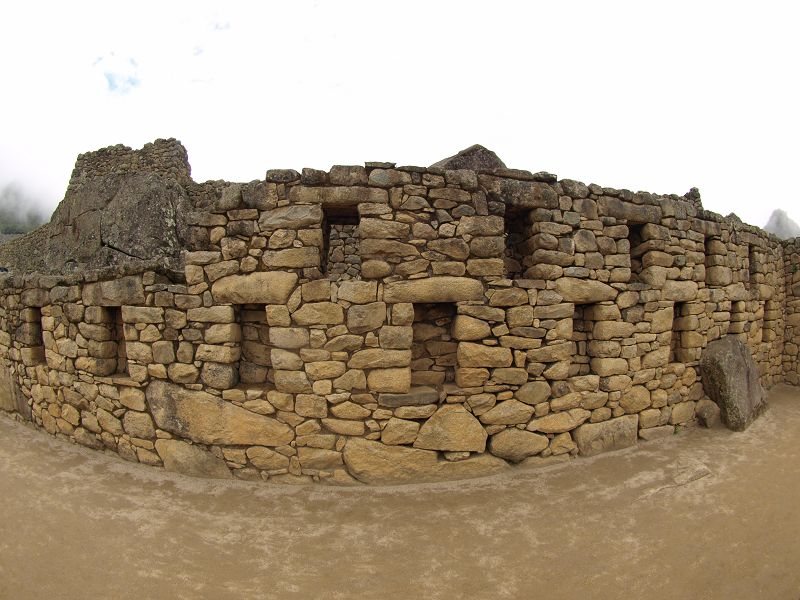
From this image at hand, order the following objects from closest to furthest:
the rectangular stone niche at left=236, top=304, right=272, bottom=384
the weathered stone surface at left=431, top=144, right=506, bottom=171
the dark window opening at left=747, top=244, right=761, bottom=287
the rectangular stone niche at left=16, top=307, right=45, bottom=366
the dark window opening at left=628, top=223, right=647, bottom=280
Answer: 1. the rectangular stone niche at left=236, top=304, right=272, bottom=384
2. the dark window opening at left=628, top=223, right=647, bottom=280
3. the weathered stone surface at left=431, top=144, right=506, bottom=171
4. the rectangular stone niche at left=16, top=307, right=45, bottom=366
5. the dark window opening at left=747, top=244, right=761, bottom=287

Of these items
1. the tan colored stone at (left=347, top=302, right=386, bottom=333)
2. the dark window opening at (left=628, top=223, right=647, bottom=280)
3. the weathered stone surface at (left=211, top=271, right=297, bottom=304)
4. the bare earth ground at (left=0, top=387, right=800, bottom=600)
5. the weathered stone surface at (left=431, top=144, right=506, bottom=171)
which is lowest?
the bare earth ground at (left=0, top=387, right=800, bottom=600)

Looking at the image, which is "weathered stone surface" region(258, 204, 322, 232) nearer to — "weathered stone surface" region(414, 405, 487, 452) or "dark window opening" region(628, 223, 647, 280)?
"weathered stone surface" region(414, 405, 487, 452)

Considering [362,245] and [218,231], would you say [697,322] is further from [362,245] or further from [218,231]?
[218,231]

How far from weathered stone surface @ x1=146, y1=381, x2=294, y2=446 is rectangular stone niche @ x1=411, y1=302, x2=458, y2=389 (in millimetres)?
1761

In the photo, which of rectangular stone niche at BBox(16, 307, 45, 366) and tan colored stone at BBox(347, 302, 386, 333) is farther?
rectangular stone niche at BBox(16, 307, 45, 366)

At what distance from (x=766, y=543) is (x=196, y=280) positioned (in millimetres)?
6514

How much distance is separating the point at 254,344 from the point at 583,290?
4.35m

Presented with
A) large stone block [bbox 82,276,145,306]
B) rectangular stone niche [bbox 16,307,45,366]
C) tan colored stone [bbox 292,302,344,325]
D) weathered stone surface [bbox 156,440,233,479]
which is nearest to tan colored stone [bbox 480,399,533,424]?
tan colored stone [bbox 292,302,344,325]

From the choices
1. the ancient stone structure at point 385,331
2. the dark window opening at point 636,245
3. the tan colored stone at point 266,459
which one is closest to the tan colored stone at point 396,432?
the ancient stone structure at point 385,331

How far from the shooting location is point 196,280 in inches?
201

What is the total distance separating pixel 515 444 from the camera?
5148mm

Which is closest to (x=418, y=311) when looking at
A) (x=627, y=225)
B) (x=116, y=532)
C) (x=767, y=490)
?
(x=627, y=225)

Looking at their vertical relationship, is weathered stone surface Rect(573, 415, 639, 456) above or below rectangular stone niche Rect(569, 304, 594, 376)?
below

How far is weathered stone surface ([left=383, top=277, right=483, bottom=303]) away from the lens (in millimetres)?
4863
